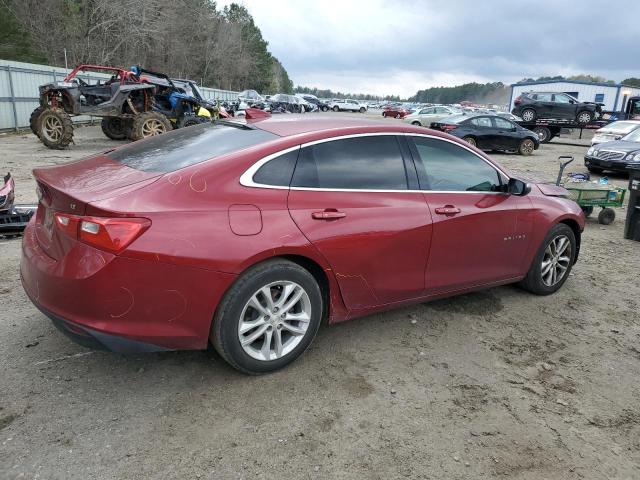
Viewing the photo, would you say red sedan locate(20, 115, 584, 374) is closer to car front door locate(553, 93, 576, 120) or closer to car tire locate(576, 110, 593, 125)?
car front door locate(553, 93, 576, 120)

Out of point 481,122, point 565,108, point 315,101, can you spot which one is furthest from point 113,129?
point 315,101

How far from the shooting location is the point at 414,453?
2615 millimetres

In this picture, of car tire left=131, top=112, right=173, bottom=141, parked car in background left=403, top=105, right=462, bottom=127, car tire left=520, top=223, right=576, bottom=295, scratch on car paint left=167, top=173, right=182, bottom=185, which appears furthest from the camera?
parked car in background left=403, top=105, right=462, bottom=127

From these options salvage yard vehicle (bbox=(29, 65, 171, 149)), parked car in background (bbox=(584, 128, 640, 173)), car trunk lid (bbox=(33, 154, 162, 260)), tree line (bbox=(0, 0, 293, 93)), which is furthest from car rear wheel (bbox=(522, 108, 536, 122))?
car trunk lid (bbox=(33, 154, 162, 260))

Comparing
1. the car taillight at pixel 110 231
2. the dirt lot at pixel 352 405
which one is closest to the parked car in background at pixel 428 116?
the dirt lot at pixel 352 405

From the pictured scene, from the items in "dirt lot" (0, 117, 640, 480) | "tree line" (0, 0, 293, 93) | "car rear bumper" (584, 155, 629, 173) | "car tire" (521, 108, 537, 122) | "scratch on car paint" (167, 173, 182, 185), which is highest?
"tree line" (0, 0, 293, 93)

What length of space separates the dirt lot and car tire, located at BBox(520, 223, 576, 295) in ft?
1.64

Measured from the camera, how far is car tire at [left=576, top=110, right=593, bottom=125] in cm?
2680

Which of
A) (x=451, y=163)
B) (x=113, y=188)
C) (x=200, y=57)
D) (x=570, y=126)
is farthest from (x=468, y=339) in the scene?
(x=200, y=57)

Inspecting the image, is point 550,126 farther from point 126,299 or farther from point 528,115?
point 126,299

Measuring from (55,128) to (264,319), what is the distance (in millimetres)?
12559

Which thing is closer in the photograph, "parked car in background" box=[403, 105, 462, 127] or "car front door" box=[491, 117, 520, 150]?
"car front door" box=[491, 117, 520, 150]

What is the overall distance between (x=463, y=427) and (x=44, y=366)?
256cm

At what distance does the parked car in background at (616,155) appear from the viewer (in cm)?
1273
